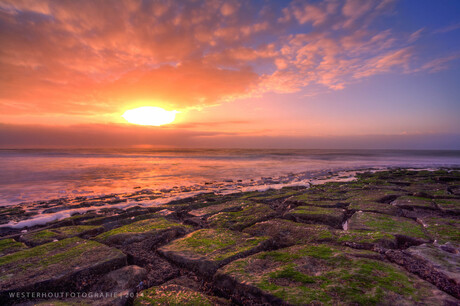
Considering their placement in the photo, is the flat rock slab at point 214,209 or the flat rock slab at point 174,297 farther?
the flat rock slab at point 214,209

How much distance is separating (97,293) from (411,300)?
241 centimetres

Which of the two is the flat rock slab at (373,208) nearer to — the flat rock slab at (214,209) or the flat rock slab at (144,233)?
the flat rock slab at (214,209)

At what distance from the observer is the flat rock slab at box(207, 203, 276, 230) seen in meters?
3.62

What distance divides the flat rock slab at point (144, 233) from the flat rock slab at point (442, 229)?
330 cm

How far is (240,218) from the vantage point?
3.92m

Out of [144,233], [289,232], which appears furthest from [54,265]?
[289,232]

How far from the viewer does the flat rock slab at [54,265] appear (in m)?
1.93

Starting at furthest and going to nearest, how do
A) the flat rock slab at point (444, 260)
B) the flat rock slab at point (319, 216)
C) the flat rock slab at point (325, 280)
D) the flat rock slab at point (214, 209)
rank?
the flat rock slab at point (214, 209)
the flat rock slab at point (319, 216)
the flat rock slab at point (444, 260)
the flat rock slab at point (325, 280)

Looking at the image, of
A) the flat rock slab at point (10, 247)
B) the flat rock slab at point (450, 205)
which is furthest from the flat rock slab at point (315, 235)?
the flat rock slab at point (10, 247)

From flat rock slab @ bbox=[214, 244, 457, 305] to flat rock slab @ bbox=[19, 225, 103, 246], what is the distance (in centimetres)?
254

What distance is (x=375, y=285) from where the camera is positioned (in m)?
1.76

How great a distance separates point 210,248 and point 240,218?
4.66 ft

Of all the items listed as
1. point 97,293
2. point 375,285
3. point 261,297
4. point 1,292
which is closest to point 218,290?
point 261,297

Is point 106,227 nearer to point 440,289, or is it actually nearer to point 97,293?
point 97,293
